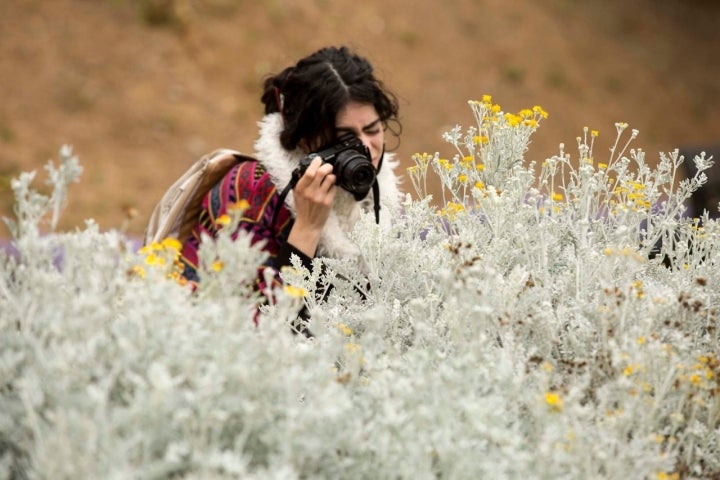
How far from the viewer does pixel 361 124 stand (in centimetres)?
286

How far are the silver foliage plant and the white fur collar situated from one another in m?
0.92

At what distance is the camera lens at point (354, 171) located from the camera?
2596 millimetres

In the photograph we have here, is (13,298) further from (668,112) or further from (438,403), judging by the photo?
(668,112)

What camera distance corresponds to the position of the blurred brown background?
8.03 m

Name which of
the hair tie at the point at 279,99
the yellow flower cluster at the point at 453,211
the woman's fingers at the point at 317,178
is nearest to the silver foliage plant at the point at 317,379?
the yellow flower cluster at the point at 453,211

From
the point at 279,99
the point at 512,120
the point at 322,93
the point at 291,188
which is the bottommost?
the point at 512,120

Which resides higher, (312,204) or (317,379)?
(312,204)

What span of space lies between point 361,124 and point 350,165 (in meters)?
0.32

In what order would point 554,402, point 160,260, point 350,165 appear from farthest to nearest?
point 350,165 < point 160,260 < point 554,402

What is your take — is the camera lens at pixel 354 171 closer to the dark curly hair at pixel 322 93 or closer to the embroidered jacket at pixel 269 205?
the embroidered jacket at pixel 269 205

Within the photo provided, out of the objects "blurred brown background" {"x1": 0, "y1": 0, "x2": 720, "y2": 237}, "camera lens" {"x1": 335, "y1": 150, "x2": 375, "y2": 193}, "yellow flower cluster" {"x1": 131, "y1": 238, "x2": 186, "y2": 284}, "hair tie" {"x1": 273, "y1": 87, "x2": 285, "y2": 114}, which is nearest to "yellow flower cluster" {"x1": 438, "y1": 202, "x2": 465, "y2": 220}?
"camera lens" {"x1": 335, "y1": 150, "x2": 375, "y2": 193}

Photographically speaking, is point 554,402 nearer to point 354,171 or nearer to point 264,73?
point 354,171

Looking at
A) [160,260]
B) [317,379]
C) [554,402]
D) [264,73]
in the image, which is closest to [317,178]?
[160,260]

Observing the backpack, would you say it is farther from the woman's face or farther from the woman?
the woman's face
